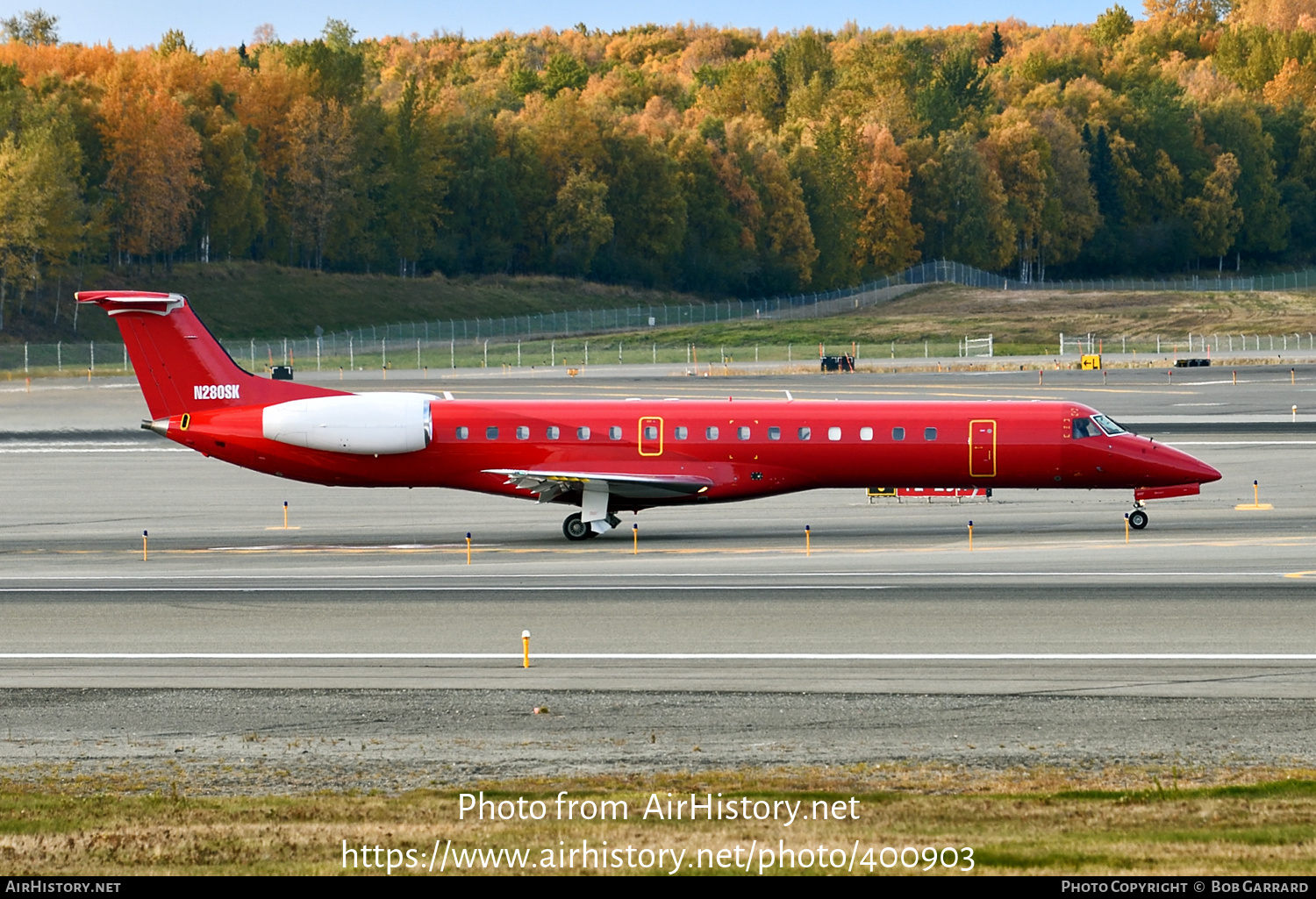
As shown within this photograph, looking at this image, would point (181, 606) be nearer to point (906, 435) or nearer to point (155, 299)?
point (155, 299)

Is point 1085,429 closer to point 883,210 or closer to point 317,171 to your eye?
point 317,171

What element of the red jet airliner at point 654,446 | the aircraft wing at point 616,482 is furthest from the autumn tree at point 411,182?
the aircraft wing at point 616,482

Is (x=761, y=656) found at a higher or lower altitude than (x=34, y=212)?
lower

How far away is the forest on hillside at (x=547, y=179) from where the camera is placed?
121m

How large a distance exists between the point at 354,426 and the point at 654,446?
6667 millimetres

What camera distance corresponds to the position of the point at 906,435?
34250mm

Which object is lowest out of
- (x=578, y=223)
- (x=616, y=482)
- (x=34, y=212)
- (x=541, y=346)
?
(x=616, y=482)

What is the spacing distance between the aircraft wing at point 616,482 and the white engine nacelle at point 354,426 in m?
2.31

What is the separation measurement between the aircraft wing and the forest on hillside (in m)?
80.7

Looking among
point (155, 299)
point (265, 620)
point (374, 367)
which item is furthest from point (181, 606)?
point (374, 367)

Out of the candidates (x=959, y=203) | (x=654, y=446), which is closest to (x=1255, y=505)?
(x=654, y=446)

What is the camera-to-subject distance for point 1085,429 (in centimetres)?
3456

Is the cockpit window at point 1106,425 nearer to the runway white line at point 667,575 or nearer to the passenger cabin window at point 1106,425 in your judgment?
the passenger cabin window at point 1106,425

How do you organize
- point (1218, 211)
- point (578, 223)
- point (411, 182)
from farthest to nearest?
point (1218, 211), point (578, 223), point (411, 182)
